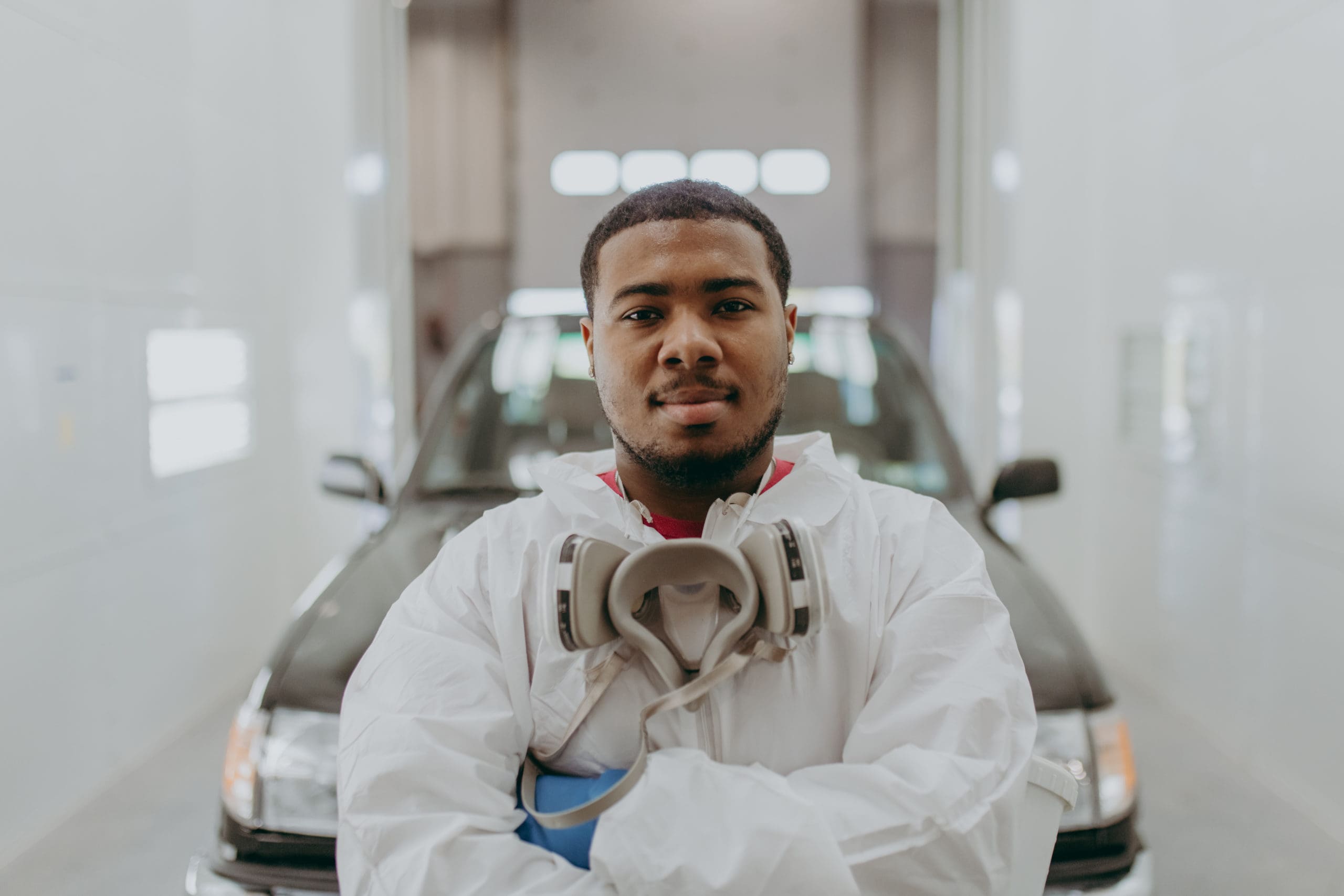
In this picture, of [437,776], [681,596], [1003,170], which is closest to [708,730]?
[681,596]

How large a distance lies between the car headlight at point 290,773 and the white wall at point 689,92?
0.67 m

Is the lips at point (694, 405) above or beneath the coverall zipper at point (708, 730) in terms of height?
above

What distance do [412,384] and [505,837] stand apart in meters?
1.01

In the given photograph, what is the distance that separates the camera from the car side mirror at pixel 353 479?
1.64m

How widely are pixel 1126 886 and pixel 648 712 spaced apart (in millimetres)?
815

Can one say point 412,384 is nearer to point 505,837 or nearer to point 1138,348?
point 505,837

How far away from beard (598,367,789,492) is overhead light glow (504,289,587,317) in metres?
0.21

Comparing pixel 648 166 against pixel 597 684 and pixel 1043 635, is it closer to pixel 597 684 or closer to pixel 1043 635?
pixel 597 684

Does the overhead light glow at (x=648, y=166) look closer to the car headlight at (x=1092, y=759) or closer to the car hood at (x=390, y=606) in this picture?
the car hood at (x=390, y=606)

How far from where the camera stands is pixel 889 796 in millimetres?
953

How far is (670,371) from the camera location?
94 cm

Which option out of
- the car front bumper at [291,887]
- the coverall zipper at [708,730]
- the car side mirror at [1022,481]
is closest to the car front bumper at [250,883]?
the car front bumper at [291,887]

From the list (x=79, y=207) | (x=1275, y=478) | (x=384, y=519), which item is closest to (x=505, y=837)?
(x=384, y=519)

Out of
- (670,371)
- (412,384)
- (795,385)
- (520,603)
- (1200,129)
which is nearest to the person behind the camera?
(670,371)
